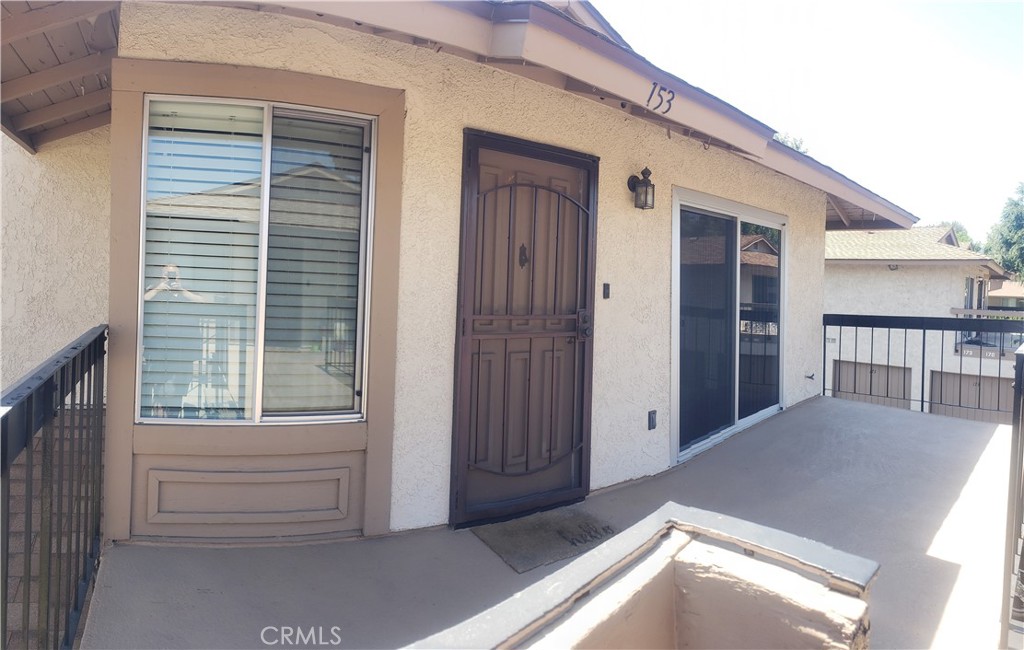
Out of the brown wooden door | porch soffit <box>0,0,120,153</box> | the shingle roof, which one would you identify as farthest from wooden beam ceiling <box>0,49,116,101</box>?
the shingle roof

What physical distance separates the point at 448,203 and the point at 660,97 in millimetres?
1332

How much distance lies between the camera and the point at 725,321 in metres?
5.40

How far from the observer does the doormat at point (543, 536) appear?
10.3ft

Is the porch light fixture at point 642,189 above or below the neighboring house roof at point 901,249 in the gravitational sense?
below

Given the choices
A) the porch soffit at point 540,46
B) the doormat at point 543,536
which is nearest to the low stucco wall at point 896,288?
the porch soffit at point 540,46

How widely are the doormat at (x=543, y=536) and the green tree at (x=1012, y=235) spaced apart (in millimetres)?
31014

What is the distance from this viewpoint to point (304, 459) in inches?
121

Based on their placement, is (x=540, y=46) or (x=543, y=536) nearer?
(x=540, y=46)

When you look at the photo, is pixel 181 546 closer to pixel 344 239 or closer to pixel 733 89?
pixel 344 239

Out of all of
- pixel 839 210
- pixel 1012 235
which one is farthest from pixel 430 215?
pixel 1012 235

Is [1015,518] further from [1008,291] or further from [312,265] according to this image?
[1008,291]

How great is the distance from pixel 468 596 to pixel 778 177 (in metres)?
5.29

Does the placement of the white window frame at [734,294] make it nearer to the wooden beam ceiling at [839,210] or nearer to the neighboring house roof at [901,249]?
the wooden beam ceiling at [839,210]

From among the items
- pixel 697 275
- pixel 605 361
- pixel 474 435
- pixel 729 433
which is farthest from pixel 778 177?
pixel 474 435
